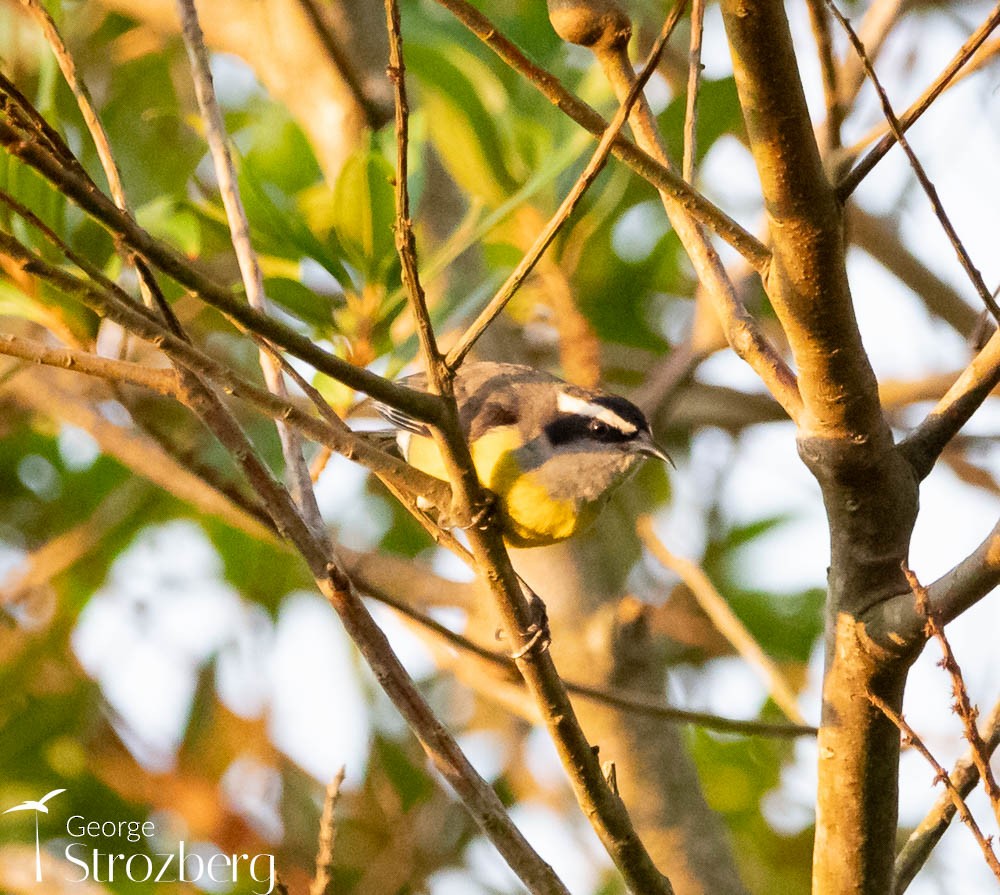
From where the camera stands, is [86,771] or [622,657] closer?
[622,657]

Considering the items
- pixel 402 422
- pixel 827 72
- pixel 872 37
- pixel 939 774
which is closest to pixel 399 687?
pixel 939 774

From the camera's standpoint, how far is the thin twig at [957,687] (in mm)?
1598

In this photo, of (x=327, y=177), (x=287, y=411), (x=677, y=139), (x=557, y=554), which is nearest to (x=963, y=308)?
(x=677, y=139)

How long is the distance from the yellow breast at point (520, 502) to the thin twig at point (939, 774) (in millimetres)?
912

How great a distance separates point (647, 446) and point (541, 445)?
0.28m

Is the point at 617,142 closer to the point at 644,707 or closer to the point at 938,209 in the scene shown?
the point at 938,209

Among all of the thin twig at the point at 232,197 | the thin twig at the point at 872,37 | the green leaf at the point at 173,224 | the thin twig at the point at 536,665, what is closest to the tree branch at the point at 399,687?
the thin twig at the point at 536,665

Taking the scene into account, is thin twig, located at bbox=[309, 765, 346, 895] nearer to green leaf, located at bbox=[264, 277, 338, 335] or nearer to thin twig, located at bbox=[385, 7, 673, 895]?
thin twig, located at bbox=[385, 7, 673, 895]

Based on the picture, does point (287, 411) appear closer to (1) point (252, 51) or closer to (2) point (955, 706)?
(2) point (955, 706)

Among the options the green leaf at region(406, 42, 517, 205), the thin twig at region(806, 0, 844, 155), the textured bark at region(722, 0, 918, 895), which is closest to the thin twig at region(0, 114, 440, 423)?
the textured bark at region(722, 0, 918, 895)

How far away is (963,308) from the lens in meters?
4.11

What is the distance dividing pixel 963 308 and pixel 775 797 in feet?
6.07

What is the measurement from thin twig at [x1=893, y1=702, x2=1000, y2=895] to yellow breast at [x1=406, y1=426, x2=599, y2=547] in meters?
0.93

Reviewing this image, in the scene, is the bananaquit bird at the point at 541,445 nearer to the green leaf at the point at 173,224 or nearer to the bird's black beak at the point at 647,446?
the bird's black beak at the point at 647,446
